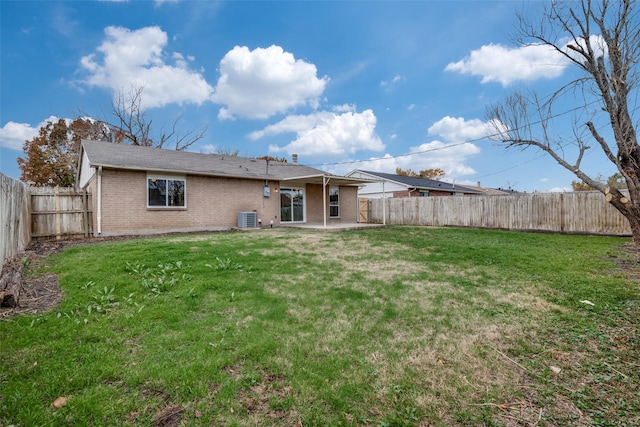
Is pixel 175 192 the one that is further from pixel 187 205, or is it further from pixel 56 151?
pixel 56 151

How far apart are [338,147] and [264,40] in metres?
11.5

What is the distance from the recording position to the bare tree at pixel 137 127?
23.3 m

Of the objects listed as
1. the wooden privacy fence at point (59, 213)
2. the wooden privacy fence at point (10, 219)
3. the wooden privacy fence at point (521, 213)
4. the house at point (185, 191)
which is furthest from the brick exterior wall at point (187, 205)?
the wooden privacy fence at point (521, 213)

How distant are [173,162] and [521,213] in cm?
1604

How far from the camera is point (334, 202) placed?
1866 centimetres

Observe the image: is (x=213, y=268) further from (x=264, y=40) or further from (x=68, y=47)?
(x=68, y=47)

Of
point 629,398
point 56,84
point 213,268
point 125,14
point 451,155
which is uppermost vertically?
point 125,14

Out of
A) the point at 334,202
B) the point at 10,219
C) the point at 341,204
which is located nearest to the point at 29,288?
the point at 10,219

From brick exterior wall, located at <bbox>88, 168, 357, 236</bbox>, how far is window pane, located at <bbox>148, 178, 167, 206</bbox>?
8.1 inches

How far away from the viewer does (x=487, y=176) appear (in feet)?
116

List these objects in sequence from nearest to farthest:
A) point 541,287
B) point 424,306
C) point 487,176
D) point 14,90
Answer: point 424,306 < point 541,287 < point 14,90 < point 487,176

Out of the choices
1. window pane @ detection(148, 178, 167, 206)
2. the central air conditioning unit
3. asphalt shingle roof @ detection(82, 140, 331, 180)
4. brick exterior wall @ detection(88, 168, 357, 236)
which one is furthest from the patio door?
window pane @ detection(148, 178, 167, 206)

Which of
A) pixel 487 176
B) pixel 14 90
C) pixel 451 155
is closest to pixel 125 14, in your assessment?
pixel 14 90

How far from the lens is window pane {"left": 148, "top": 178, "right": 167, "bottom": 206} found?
11.7 metres
